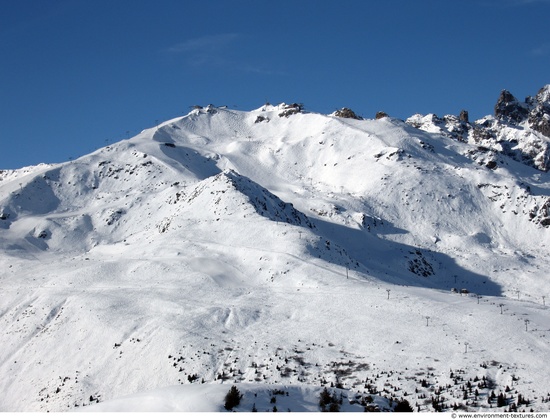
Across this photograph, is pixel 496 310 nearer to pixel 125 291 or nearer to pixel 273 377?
pixel 273 377

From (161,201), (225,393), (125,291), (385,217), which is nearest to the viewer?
(225,393)

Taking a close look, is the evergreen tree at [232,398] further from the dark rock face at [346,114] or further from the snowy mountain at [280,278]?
the dark rock face at [346,114]

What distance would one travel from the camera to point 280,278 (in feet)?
Result: 207

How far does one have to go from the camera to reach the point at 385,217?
123m

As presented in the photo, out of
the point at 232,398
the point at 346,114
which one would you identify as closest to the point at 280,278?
the point at 232,398

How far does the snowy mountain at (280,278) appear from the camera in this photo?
129 feet

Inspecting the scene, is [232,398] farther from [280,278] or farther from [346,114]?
[346,114]

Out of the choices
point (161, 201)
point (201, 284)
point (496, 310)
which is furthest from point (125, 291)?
point (161, 201)

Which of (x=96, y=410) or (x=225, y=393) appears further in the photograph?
(x=225, y=393)

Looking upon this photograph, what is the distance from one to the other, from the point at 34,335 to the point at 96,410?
34649mm

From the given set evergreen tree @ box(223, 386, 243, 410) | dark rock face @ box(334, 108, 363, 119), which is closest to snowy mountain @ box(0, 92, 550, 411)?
evergreen tree @ box(223, 386, 243, 410)

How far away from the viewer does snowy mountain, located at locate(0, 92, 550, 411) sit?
39438mm

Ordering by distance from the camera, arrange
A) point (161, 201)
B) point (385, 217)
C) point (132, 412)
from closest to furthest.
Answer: point (132, 412) < point (161, 201) < point (385, 217)

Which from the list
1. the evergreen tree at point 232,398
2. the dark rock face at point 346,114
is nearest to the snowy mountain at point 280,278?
the evergreen tree at point 232,398
